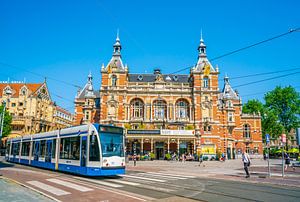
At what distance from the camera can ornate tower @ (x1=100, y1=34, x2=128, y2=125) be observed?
45156 millimetres

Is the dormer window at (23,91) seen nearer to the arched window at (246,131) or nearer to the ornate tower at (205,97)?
the ornate tower at (205,97)

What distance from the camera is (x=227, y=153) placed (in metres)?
47.9

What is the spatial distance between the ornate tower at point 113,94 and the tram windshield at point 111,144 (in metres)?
31.1

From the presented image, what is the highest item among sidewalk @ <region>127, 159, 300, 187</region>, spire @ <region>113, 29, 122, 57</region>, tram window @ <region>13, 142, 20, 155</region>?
spire @ <region>113, 29, 122, 57</region>

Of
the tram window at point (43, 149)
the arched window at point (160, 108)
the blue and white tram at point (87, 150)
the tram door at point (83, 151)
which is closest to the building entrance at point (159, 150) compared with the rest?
the arched window at point (160, 108)

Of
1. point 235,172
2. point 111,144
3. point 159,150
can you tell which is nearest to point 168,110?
point 159,150

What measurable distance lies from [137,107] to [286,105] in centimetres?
3570

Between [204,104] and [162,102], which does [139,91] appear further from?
[204,104]

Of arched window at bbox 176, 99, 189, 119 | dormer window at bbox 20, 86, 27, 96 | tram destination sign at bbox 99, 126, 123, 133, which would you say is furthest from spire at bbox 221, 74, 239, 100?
dormer window at bbox 20, 86, 27, 96

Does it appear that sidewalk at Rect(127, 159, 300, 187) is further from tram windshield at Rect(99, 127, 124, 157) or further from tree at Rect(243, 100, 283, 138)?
tree at Rect(243, 100, 283, 138)

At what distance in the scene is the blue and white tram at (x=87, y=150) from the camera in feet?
42.8

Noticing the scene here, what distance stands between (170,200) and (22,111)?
60159mm

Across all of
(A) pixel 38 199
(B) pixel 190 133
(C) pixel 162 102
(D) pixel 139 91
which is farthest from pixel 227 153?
(A) pixel 38 199

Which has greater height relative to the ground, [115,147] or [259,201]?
[115,147]
